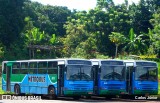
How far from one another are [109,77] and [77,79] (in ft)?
7.37

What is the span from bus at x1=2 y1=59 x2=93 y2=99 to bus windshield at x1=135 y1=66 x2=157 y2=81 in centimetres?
308

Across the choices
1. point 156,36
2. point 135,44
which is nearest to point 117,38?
point 135,44

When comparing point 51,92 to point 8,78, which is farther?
point 8,78

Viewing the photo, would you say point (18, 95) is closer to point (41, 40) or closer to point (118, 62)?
point (118, 62)

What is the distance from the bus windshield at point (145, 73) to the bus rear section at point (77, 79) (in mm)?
3101

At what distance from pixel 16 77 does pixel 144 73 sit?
8.81m

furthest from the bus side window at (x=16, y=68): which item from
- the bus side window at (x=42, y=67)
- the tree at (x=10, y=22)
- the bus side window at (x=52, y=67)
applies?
the tree at (x=10, y=22)

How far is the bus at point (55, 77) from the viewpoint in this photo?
21750mm

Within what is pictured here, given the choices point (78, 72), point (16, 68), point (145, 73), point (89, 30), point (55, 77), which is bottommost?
point (55, 77)

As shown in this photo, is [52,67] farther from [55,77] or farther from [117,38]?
[117,38]

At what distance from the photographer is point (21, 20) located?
55.4m

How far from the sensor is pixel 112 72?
75.6ft

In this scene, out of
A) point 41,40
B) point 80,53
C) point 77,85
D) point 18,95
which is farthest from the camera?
point 41,40

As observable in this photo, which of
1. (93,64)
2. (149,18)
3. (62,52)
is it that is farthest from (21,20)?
(93,64)
